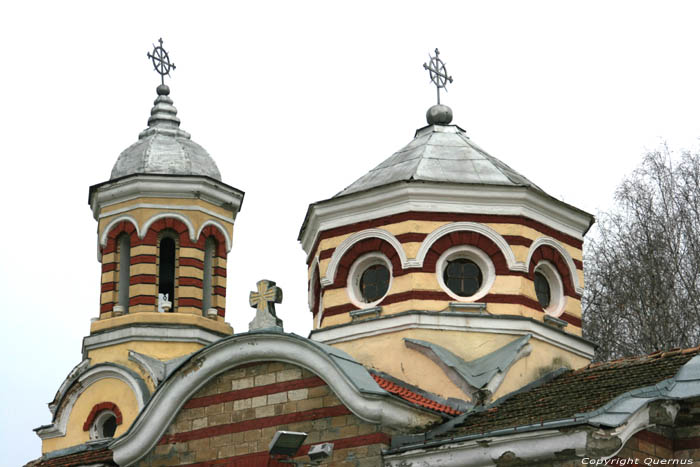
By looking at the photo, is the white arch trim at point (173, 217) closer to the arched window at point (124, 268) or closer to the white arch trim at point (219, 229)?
the white arch trim at point (219, 229)

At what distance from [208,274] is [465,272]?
275 inches

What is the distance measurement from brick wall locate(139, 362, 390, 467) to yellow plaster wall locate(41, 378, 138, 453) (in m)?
4.86

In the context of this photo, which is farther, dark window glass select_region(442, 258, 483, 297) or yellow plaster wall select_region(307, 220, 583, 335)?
dark window glass select_region(442, 258, 483, 297)

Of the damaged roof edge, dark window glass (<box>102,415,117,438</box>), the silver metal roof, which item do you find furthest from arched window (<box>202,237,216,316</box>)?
the damaged roof edge

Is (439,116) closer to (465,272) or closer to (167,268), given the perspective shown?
(465,272)

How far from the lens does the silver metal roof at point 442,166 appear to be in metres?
22.9

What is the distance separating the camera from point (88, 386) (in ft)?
86.9

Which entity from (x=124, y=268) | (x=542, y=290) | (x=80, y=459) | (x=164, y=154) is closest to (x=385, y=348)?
(x=542, y=290)

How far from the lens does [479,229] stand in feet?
73.4

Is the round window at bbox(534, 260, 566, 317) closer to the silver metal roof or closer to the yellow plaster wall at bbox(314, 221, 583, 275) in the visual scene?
the yellow plaster wall at bbox(314, 221, 583, 275)

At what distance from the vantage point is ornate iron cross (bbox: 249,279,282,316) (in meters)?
21.0

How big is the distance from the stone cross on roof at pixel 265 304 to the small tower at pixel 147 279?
17.1 feet

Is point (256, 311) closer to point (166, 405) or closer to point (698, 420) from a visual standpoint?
point (166, 405)

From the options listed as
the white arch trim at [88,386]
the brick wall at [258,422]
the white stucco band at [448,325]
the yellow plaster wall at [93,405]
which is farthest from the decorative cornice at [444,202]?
the yellow plaster wall at [93,405]
